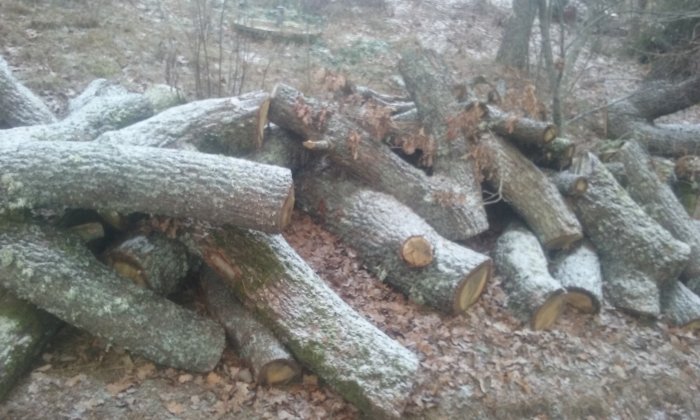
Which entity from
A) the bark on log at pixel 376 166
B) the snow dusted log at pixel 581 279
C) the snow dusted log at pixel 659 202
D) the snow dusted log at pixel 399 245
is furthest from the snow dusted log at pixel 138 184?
the snow dusted log at pixel 659 202

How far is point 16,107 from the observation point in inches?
222

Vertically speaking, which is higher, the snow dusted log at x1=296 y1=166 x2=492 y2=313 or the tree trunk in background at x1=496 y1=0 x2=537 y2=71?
the tree trunk in background at x1=496 y1=0 x2=537 y2=71

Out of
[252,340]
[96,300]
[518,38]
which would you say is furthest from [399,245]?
[518,38]

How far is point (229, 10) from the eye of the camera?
1086 cm

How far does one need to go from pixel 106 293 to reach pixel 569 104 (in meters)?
9.59

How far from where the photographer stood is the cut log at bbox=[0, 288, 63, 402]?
11.7 feet

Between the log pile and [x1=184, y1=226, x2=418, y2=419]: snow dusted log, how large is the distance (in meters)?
0.01

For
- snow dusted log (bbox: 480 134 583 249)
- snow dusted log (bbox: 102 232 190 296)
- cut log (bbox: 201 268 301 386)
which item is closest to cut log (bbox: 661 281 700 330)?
snow dusted log (bbox: 480 134 583 249)

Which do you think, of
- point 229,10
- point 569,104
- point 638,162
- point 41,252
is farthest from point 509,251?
point 229,10

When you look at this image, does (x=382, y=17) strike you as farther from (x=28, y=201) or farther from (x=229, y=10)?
(x=28, y=201)

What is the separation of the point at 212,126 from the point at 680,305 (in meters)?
5.11

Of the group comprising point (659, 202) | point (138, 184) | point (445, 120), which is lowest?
point (659, 202)

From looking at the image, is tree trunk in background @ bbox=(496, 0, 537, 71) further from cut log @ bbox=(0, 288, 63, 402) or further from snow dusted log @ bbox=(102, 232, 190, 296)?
cut log @ bbox=(0, 288, 63, 402)

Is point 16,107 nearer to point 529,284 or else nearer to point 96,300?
point 96,300
